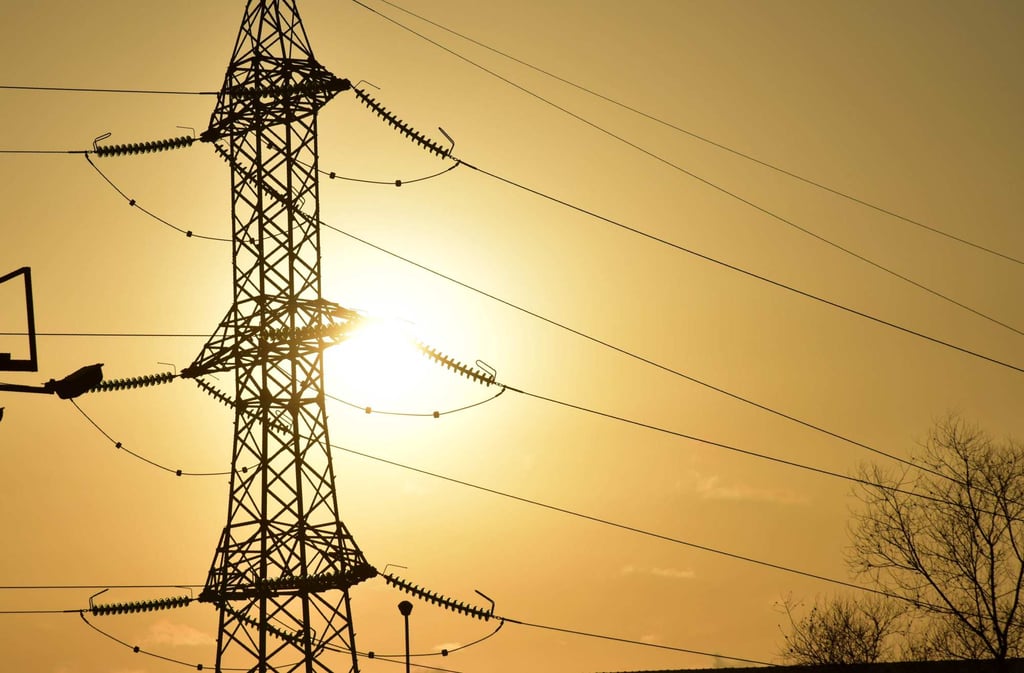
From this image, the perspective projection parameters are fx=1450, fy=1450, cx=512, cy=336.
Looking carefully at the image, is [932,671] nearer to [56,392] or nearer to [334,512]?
[334,512]

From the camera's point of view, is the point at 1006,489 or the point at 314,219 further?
the point at 1006,489

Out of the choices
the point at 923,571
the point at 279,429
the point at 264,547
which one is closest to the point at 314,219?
the point at 279,429

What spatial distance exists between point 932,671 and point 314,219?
32.4 meters

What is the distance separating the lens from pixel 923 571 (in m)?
54.6

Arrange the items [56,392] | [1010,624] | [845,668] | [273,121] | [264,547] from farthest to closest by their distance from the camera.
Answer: [845,668] < [1010,624] < [273,121] < [264,547] < [56,392]

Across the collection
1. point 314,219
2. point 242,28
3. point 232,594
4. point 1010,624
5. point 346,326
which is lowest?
point 232,594

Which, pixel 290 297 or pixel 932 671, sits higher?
pixel 290 297

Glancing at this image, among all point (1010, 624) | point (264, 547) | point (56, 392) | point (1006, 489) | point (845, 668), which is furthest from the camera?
point (845, 668)

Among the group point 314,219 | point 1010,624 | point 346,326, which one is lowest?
point 1010,624

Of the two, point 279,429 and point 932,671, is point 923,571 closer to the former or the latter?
point 932,671

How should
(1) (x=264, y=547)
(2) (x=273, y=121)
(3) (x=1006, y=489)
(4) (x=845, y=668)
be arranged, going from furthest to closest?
(4) (x=845, y=668), (3) (x=1006, y=489), (2) (x=273, y=121), (1) (x=264, y=547)

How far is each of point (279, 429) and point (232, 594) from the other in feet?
15.0

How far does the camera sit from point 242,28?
4169cm

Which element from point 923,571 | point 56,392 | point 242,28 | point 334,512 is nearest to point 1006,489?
point 923,571
